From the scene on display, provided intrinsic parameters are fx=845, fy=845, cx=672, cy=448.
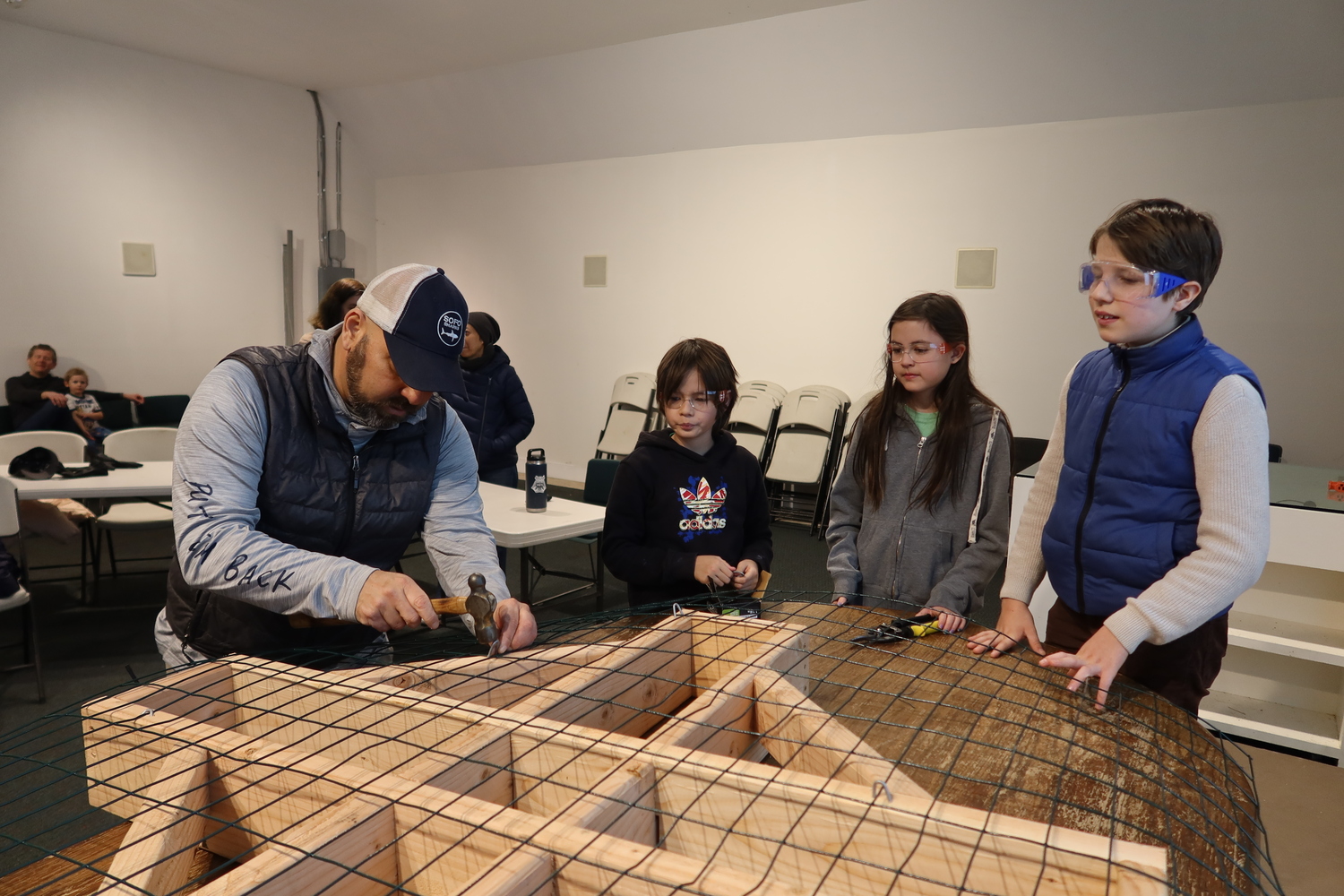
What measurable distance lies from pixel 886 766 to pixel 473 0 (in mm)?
6576

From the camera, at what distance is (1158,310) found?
1.42 metres

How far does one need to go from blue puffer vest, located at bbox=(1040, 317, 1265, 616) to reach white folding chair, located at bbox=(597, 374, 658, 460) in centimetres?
598

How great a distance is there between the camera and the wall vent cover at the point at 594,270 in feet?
27.0

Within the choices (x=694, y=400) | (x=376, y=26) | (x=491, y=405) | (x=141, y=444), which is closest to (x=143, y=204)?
(x=376, y=26)

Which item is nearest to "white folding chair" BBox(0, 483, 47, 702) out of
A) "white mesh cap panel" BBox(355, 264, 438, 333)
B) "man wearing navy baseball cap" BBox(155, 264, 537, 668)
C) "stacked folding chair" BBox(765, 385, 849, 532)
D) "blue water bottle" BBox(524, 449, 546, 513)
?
"blue water bottle" BBox(524, 449, 546, 513)

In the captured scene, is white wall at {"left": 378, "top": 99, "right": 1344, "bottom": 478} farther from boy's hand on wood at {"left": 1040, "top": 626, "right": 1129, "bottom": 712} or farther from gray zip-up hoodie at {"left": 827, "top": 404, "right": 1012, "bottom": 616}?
boy's hand on wood at {"left": 1040, "top": 626, "right": 1129, "bottom": 712}

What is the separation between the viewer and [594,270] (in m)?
8.29

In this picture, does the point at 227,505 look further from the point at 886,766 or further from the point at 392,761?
the point at 886,766

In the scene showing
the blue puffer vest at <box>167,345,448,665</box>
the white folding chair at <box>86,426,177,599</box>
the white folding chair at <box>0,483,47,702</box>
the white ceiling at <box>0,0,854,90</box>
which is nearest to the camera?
the blue puffer vest at <box>167,345,448,665</box>

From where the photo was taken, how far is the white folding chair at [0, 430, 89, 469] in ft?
15.8

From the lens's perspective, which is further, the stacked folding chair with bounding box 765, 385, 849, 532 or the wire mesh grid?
the stacked folding chair with bounding box 765, 385, 849, 532

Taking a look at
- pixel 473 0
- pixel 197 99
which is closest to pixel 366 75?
pixel 197 99

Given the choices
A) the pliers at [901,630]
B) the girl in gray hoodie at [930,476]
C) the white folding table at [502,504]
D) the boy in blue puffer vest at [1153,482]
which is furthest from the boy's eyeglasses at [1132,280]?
the white folding table at [502,504]

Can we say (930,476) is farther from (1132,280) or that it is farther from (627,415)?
(627,415)
